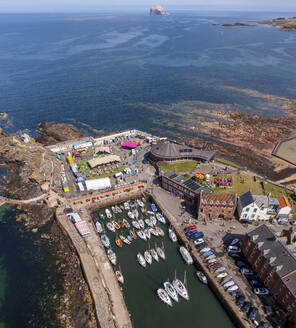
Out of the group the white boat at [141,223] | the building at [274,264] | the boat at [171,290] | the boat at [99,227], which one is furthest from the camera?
the white boat at [141,223]

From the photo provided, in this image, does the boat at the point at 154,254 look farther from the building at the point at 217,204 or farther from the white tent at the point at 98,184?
the white tent at the point at 98,184

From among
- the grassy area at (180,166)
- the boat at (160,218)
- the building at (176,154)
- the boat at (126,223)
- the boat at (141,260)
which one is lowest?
the boat at (141,260)

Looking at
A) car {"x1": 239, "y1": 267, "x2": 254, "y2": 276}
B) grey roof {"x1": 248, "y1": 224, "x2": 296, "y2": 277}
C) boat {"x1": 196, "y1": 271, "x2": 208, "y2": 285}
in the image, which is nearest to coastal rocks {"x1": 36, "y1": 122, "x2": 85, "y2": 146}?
boat {"x1": 196, "y1": 271, "x2": 208, "y2": 285}

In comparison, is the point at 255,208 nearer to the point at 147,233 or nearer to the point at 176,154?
the point at 147,233

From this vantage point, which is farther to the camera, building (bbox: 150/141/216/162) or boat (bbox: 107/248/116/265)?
building (bbox: 150/141/216/162)

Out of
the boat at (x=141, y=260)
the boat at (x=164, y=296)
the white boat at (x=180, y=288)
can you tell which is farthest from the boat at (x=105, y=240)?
the white boat at (x=180, y=288)

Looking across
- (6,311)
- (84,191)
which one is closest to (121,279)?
(6,311)

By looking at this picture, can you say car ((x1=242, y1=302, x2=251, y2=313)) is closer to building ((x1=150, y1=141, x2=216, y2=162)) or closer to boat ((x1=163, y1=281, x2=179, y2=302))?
boat ((x1=163, y1=281, x2=179, y2=302))
